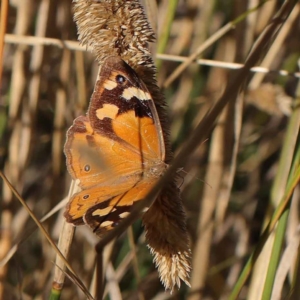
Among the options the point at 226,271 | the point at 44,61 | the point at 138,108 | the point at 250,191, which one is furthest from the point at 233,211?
the point at 138,108

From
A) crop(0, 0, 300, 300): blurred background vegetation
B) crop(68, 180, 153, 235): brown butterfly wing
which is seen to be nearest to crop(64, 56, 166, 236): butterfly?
crop(68, 180, 153, 235): brown butterfly wing

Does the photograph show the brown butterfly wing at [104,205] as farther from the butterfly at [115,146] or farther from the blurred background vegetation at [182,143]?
the blurred background vegetation at [182,143]

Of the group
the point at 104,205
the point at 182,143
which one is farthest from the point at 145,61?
the point at 182,143

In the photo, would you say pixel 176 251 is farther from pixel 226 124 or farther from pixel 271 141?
pixel 271 141

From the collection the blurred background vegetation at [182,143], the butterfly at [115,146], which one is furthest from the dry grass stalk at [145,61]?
the blurred background vegetation at [182,143]

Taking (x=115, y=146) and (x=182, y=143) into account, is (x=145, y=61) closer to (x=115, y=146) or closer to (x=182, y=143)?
(x=115, y=146)
